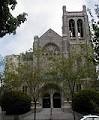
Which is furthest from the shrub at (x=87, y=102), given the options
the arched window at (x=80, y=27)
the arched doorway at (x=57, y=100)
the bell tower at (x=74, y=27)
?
the arched window at (x=80, y=27)

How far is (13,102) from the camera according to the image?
102 ft

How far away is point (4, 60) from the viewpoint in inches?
1309

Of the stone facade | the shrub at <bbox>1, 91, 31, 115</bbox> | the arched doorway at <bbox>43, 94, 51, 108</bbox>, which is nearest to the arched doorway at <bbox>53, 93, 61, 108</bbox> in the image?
the stone facade

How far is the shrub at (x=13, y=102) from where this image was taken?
102 feet

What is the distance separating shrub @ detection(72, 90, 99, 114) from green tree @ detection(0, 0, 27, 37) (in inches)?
757

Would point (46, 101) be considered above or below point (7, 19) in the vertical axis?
below

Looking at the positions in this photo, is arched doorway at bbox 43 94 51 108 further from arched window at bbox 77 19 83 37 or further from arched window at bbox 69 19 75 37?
arched window at bbox 77 19 83 37

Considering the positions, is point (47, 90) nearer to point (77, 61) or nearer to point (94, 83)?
point (94, 83)

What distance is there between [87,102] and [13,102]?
27.1 ft

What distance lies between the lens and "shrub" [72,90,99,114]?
29562mm

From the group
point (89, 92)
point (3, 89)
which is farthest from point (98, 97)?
point (3, 89)

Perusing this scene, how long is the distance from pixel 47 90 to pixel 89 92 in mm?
19518

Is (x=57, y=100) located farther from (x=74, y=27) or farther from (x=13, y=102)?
(x=13, y=102)

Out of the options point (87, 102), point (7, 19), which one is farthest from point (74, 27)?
point (7, 19)
